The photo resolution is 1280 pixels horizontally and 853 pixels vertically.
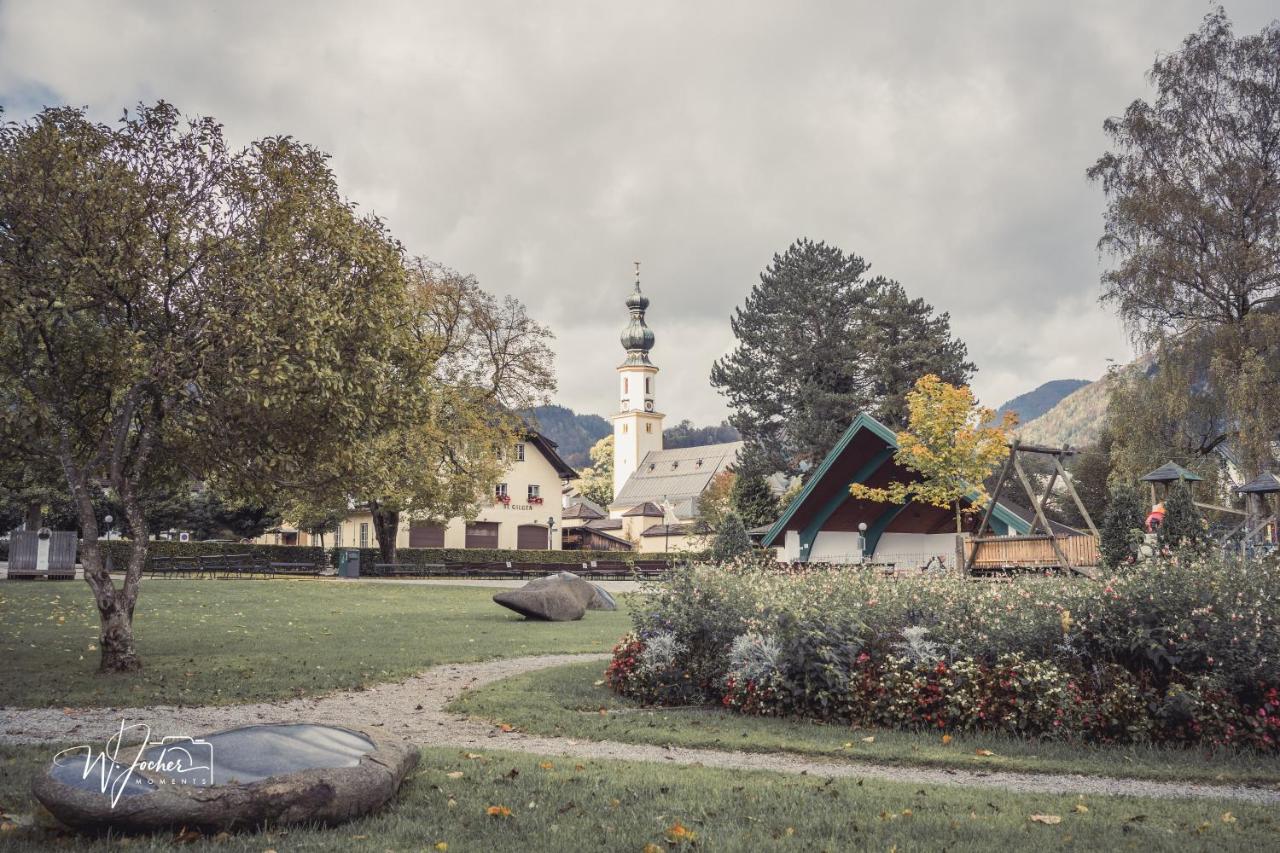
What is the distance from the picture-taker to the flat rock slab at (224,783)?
16.6 ft

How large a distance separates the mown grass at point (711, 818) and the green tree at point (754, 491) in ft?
150

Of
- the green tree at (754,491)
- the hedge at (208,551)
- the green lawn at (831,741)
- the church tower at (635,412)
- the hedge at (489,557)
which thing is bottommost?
the green lawn at (831,741)

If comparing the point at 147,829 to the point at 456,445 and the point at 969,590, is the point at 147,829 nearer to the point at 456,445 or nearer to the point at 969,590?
the point at 969,590

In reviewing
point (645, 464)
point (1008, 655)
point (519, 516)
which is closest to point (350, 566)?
point (519, 516)

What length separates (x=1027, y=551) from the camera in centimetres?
2372

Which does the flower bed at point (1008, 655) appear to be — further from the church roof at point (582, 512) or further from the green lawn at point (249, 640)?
the church roof at point (582, 512)

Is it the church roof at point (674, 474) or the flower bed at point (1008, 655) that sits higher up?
the church roof at point (674, 474)

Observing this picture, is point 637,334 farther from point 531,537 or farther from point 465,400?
point 465,400

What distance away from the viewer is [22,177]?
11969mm

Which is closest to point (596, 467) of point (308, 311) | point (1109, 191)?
point (1109, 191)

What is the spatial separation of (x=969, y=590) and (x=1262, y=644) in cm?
282

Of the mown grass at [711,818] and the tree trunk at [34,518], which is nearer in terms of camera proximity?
the mown grass at [711,818]

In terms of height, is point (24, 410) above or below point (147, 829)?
above

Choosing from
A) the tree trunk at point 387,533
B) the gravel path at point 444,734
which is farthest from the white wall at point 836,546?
the gravel path at point 444,734
